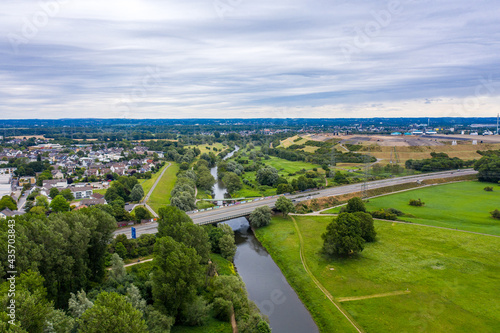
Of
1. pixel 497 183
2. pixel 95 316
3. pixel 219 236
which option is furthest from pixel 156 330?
pixel 497 183

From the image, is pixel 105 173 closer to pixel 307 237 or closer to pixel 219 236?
pixel 219 236

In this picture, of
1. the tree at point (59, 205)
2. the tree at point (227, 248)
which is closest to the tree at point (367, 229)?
the tree at point (227, 248)

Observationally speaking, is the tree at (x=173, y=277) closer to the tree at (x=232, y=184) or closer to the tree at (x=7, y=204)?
the tree at (x=7, y=204)

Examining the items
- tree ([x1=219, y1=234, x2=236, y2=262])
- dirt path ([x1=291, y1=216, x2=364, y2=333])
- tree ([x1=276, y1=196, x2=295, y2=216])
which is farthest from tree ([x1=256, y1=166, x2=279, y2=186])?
tree ([x1=219, y1=234, x2=236, y2=262])

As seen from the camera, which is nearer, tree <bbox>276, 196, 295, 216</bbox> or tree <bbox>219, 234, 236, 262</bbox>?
tree <bbox>219, 234, 236, 262</bbox>

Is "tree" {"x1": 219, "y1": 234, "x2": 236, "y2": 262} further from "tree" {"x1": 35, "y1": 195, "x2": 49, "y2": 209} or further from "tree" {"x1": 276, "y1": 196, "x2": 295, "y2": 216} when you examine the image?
"tree" {"x1": 35, "y1": 195, "x2": 49, "y2": 209}

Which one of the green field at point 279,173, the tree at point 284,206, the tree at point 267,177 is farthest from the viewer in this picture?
the tree at point 267,177
